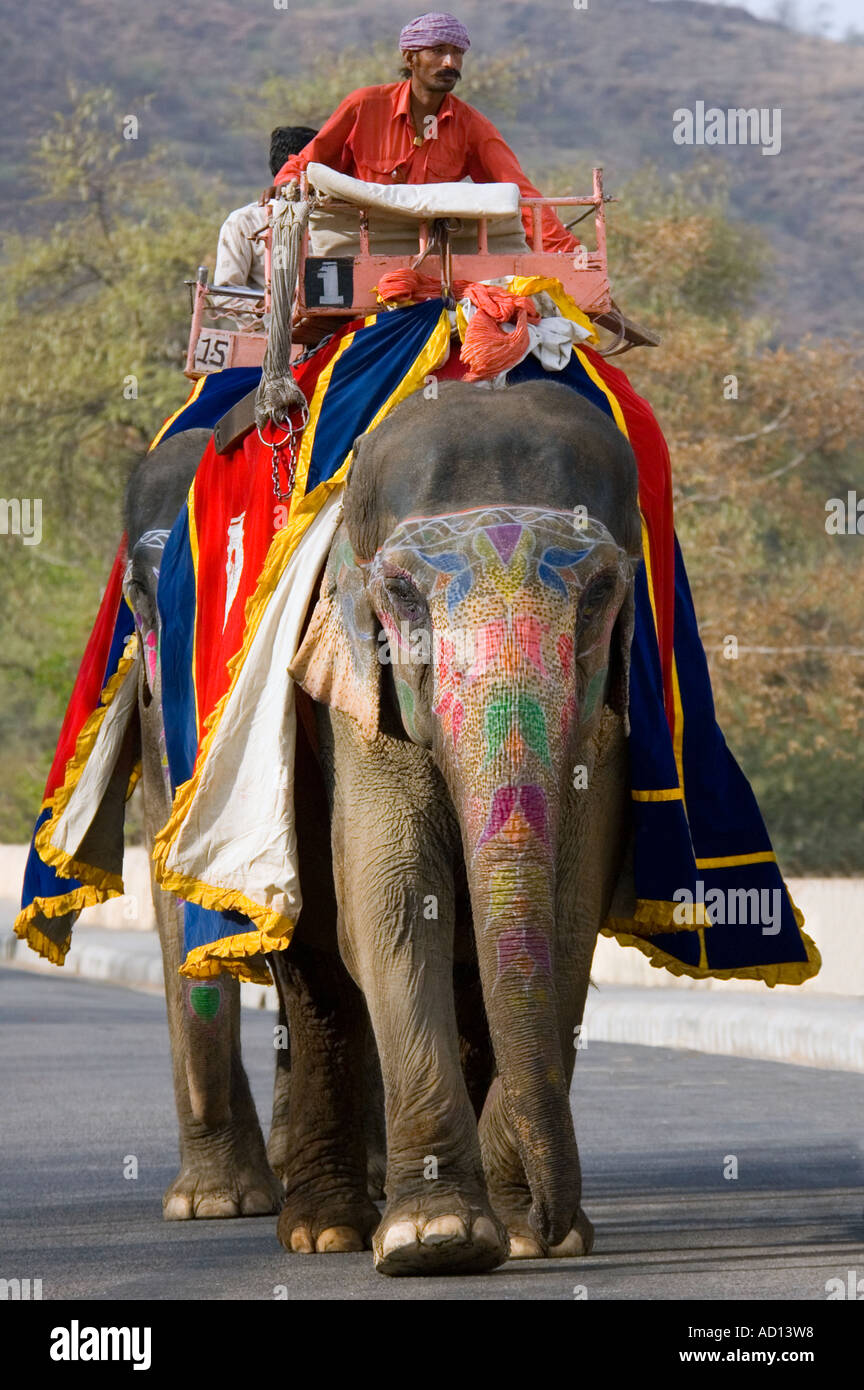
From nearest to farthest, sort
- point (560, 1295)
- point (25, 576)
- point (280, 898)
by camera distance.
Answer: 1. point (560, 1295)
2. point (280, 898)
3. point (25, 576)


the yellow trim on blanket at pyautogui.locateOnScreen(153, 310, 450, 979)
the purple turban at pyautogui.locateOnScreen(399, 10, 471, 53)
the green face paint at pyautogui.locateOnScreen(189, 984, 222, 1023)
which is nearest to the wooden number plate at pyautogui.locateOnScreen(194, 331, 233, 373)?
the purple turban at pyautogui.locateOnScreen(399, 10, 471, 53)

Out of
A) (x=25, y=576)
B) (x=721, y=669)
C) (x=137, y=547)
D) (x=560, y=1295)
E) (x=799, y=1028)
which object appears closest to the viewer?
(x=560, y=1295)

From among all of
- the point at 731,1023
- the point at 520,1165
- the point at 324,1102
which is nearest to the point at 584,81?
the point at 731,1023

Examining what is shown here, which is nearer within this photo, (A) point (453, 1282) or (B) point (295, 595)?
(A) point (453, 1282)

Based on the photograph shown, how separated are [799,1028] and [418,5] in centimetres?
15025

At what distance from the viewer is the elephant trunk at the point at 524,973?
636 cm

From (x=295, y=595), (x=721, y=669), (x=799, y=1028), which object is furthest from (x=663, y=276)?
(x=295, y=595)

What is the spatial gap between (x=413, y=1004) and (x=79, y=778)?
3509mm

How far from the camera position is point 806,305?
12175 cm

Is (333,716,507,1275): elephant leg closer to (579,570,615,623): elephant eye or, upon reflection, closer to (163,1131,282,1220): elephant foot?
(579,570,615,623): elephant eye

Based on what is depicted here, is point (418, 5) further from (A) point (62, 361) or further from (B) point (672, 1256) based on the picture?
(B) point (672, 1256)
